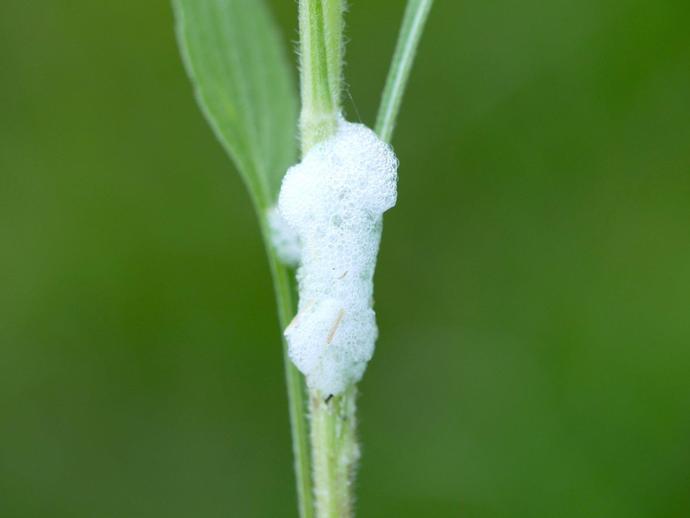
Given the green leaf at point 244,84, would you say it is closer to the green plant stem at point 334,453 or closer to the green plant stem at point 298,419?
the green plant stem at point 298,419

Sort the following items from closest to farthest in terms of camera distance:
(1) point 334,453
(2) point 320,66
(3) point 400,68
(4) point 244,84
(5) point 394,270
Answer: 1. (2) point 320,66
2. (1) point 334,453
3. (3) point 400,68
4. (4) point 244,84
5. (5) point 394,270

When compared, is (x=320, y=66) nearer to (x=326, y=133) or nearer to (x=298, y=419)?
(x=326, y=133)

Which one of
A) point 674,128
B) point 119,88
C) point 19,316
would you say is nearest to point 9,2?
point 119,88

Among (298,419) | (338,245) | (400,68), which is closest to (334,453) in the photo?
(298,419)

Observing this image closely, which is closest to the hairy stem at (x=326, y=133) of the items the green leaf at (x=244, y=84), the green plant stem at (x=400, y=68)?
the green plant stem at (x=400, y=68)

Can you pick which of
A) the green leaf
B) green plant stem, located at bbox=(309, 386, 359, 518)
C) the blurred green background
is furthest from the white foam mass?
the blurred green background

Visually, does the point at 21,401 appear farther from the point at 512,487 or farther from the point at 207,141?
the point at 512,487
